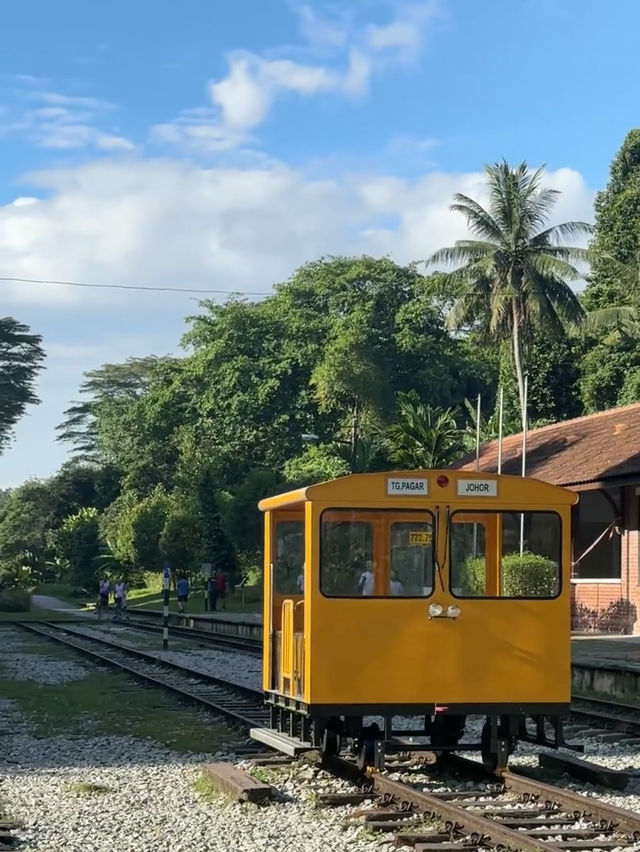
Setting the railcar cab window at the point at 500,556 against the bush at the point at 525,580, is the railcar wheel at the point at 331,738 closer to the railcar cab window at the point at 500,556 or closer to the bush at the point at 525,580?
the railcar cab window at the point at 500,556

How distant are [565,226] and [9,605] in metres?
26.3

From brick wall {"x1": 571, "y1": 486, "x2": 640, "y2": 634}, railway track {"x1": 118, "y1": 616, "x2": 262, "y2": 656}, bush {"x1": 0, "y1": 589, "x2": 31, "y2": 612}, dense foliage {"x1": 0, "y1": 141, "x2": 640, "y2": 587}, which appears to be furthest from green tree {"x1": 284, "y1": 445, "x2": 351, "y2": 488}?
brick wall {"x1": 571, "y1": 486, "x2": 640, "y2": 634}

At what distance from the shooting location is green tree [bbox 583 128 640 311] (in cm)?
5431

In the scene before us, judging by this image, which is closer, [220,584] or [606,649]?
[606,649]

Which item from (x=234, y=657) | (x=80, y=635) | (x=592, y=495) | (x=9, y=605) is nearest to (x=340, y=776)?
(x=234, y=657)

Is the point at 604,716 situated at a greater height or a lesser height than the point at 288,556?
lesser

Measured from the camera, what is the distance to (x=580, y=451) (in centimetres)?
3309

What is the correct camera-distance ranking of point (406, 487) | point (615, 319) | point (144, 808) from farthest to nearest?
point (615, 319) → point (406, 487) → point (144, 808)

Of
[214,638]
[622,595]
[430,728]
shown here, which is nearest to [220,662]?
[214,638]

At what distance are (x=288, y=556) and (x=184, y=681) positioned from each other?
9370 millimetres

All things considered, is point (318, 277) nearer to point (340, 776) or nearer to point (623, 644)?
point (623, 644)

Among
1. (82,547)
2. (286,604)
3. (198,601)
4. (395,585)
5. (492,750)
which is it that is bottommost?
(198,601)

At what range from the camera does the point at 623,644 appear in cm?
2553

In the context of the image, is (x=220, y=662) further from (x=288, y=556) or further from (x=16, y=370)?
(x=16, y=370)
